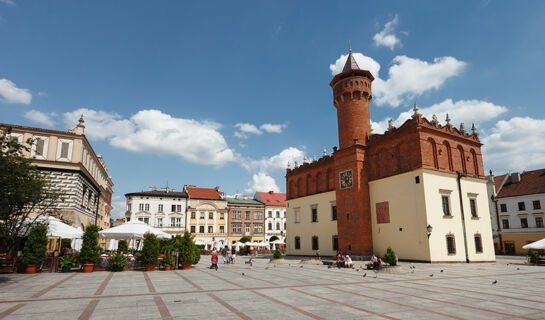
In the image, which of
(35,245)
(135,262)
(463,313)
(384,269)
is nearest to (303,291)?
(463,313)

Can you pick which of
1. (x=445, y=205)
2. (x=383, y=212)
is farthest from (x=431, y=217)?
(x=383, y=212)

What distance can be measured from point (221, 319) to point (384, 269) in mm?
14598

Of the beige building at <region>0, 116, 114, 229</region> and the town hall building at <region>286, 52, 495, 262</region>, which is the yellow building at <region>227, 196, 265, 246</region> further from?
the beige building at <region>0, 116, 114, 229</region>

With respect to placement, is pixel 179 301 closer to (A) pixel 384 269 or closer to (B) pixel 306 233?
(A) pixel 384 269

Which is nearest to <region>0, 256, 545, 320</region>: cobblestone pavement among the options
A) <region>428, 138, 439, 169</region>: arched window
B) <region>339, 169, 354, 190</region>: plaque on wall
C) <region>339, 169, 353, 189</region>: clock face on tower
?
<region>428, 138, 439, 169</region>: arched window

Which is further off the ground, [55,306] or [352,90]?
[352,90]

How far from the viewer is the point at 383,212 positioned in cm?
3022

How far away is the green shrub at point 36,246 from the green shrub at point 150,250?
5.34 metres

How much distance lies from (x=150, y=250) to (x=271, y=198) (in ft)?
166

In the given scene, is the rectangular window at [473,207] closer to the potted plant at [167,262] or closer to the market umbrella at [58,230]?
the potted plant at [167,262]

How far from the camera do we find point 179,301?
1009cm

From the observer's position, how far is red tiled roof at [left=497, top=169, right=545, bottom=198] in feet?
144

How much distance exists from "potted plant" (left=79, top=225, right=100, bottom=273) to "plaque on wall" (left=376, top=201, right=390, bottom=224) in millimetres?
23710

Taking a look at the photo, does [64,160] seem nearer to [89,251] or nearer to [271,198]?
[89,251]
